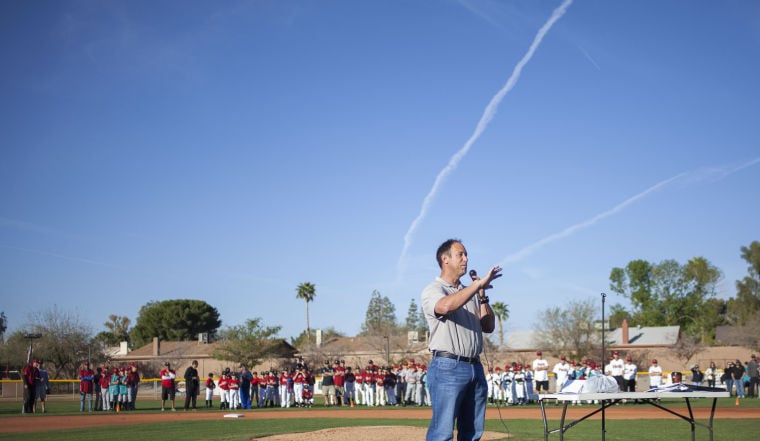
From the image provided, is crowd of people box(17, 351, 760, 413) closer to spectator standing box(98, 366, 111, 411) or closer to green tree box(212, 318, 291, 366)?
spectator standing box(98, 366, 111, 411)

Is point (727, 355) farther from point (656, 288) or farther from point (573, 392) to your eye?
point (573, 392)

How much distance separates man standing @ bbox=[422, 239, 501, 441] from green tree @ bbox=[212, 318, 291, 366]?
66.8 m

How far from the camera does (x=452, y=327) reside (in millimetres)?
5965

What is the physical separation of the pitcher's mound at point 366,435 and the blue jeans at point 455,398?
8.02 metres

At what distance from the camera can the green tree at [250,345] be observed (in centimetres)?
7138

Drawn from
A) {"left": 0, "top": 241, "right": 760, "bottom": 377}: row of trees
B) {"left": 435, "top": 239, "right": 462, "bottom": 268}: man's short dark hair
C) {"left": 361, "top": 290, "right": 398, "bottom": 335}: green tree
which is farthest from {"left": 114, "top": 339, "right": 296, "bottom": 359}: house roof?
{"left": 435, "top": 239, "right": 462, "bottom": 268}: man's short dark hair

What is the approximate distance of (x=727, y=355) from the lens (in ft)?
231

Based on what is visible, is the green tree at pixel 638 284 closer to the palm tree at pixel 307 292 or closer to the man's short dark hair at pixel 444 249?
the palm tree at pixel 307 292

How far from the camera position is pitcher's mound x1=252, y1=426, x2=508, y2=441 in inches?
566

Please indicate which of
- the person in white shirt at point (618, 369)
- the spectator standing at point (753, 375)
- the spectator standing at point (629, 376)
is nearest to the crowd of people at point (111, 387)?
the person in white shirt at point (618, 369)

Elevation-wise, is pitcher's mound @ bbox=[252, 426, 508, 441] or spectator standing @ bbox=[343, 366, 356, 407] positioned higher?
pitcher's mound @ bbox=[252, 426, 508, 441]

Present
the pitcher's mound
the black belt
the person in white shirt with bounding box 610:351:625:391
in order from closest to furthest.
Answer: the black belt < the pitcher's mound < the person in white shirt with bounding box 610:351:625:391

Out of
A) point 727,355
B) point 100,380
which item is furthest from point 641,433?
point 727,355

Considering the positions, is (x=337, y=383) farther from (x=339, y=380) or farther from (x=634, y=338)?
(x=634, y=338)
